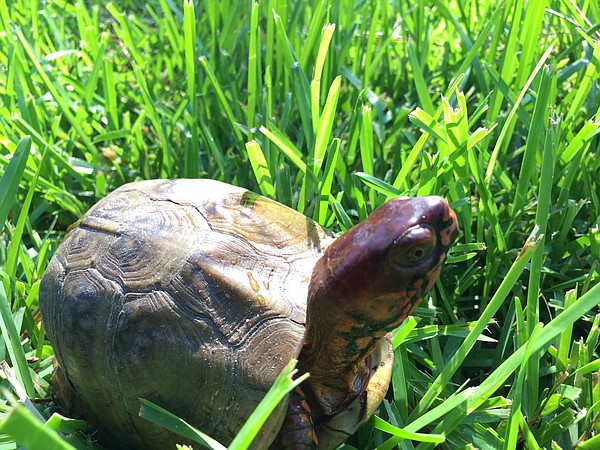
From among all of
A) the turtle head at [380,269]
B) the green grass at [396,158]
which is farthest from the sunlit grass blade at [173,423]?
the turtle head at [380,269]

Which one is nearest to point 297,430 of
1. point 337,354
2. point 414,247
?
point 337,354

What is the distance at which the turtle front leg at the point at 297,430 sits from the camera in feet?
3.68

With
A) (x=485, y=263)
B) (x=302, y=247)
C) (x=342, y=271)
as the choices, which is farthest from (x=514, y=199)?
(x=342, y=271)

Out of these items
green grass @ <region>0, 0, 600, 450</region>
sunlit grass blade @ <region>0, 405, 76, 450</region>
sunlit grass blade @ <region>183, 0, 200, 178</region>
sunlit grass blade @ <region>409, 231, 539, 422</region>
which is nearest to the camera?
sunlit grass blade @ <region>0, 405, 76, 450</region>

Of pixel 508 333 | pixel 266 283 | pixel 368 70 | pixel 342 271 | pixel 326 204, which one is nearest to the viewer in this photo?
pixel 342 271

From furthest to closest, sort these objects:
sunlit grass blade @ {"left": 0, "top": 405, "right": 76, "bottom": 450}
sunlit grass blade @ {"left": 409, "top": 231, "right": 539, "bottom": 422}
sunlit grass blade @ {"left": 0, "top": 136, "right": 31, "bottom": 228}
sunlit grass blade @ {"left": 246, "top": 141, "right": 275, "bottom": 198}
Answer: sunlit grass blade @ {"left": 246, "top": 141, "right": 275, "bottom": 198}, sunlit grass blade @ {"left": 0, "top": 136, "right": 31, "bottom": 228}, sunlit grass blade @ {"left": 409, "top": 231, "right": 539, "bottom": 422}, sunlit grass blade @ {"left": 0, "top": 405, "right": 76, "bottom": 450}

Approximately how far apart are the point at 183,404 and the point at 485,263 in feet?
2.57

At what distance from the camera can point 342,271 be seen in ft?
3.34

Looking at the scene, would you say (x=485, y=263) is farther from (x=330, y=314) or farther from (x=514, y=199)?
(x=330, y=314)

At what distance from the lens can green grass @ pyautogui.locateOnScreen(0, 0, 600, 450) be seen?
1.17m

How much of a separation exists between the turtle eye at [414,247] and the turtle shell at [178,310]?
24cm

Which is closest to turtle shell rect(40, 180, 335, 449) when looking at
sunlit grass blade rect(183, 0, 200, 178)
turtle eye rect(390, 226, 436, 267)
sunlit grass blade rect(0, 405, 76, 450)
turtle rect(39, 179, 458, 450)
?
turtle rect(39, 179, 458, 450)

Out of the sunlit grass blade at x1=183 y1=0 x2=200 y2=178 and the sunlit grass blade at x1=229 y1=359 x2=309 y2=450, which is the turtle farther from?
the sunlit grass blade at x1=183 y1=0 x2=200 y2=178

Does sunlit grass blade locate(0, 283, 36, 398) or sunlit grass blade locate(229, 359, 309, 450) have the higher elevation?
sunlit grass blade locate(229, 359, 309, 450)
